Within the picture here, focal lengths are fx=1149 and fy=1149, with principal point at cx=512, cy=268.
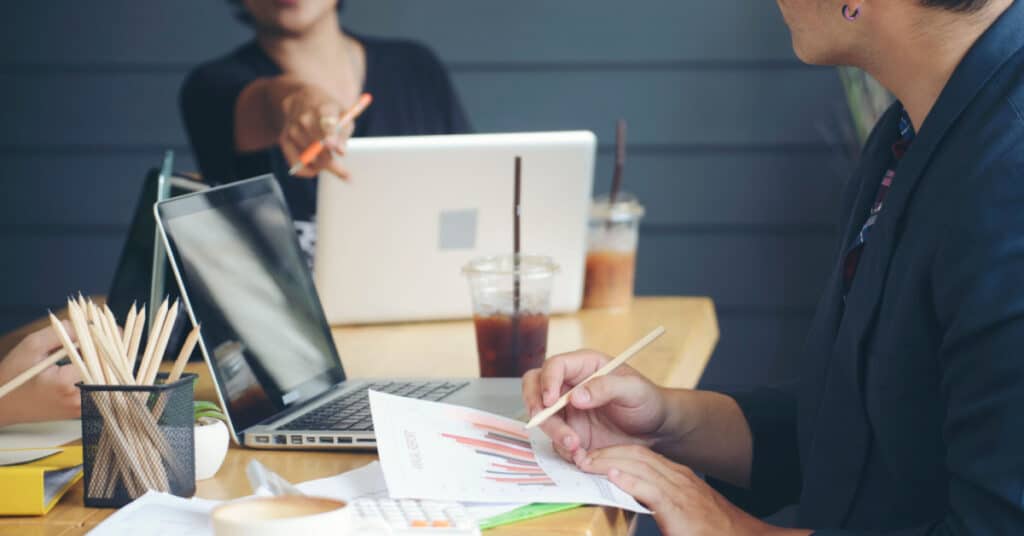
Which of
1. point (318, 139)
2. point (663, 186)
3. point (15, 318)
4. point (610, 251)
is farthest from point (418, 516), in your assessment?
point (15, 318)

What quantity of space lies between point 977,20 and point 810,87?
218 centimetres

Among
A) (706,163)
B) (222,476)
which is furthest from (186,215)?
(706,163)

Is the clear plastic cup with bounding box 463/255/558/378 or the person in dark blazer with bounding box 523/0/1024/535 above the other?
the person in dark blazer with bounding box 523/0/1024/535

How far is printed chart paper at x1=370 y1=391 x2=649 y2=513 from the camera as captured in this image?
2.98ft

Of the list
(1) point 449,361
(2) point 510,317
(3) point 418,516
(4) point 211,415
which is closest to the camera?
(3) point 418,516

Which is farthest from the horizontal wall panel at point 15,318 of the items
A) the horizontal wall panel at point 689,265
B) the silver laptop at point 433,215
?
the silver laptop at point 433,215

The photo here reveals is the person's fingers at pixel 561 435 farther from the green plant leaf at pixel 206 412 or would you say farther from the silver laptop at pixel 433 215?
the silver laptop at pixel 433 215

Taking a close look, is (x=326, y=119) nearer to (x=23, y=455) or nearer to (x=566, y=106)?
(x=23, y=455)

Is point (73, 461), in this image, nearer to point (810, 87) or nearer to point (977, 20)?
point (977, 20)

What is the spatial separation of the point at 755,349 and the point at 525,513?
2490 mm

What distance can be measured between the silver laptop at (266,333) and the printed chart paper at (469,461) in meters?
0.08

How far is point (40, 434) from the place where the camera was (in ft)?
3.77

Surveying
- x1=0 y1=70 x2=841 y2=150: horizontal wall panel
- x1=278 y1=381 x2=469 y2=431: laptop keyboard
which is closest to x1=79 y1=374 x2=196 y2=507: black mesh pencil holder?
x1=278 y1=381 x2=469 y2=431: laptop keyboard

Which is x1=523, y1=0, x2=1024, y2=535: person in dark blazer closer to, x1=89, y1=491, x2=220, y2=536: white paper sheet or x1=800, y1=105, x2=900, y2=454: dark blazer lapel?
x1=800, y1=105, x2=900, y2=454: dark blazer lapel
